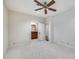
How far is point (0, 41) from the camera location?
0.59 m

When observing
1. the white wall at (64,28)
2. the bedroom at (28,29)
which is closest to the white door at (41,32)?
the bedroom at (28,29)

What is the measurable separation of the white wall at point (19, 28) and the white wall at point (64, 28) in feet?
7.61

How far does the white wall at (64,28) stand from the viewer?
4.00 metres

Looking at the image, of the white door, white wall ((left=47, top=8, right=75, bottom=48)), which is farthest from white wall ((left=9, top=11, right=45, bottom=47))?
white wall ((left=47, top=8, right=75, bottom=48))

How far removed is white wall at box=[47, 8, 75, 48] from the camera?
4004 mm

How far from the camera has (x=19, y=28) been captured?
4871mm

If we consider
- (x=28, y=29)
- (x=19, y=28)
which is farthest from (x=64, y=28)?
(x=19, y=28)

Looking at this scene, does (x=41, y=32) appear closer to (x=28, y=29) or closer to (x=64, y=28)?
(x=28, y=29)

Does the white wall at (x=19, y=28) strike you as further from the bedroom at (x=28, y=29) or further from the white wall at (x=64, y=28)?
the white wall at (x=64, y=28)

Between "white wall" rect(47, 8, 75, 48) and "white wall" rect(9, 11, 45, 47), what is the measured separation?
2.32m

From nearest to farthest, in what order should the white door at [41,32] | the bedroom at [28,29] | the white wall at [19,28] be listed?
1. the bedroom at [28,29]
2. the white wall at [19,28]
3. the white door at [41,32]
